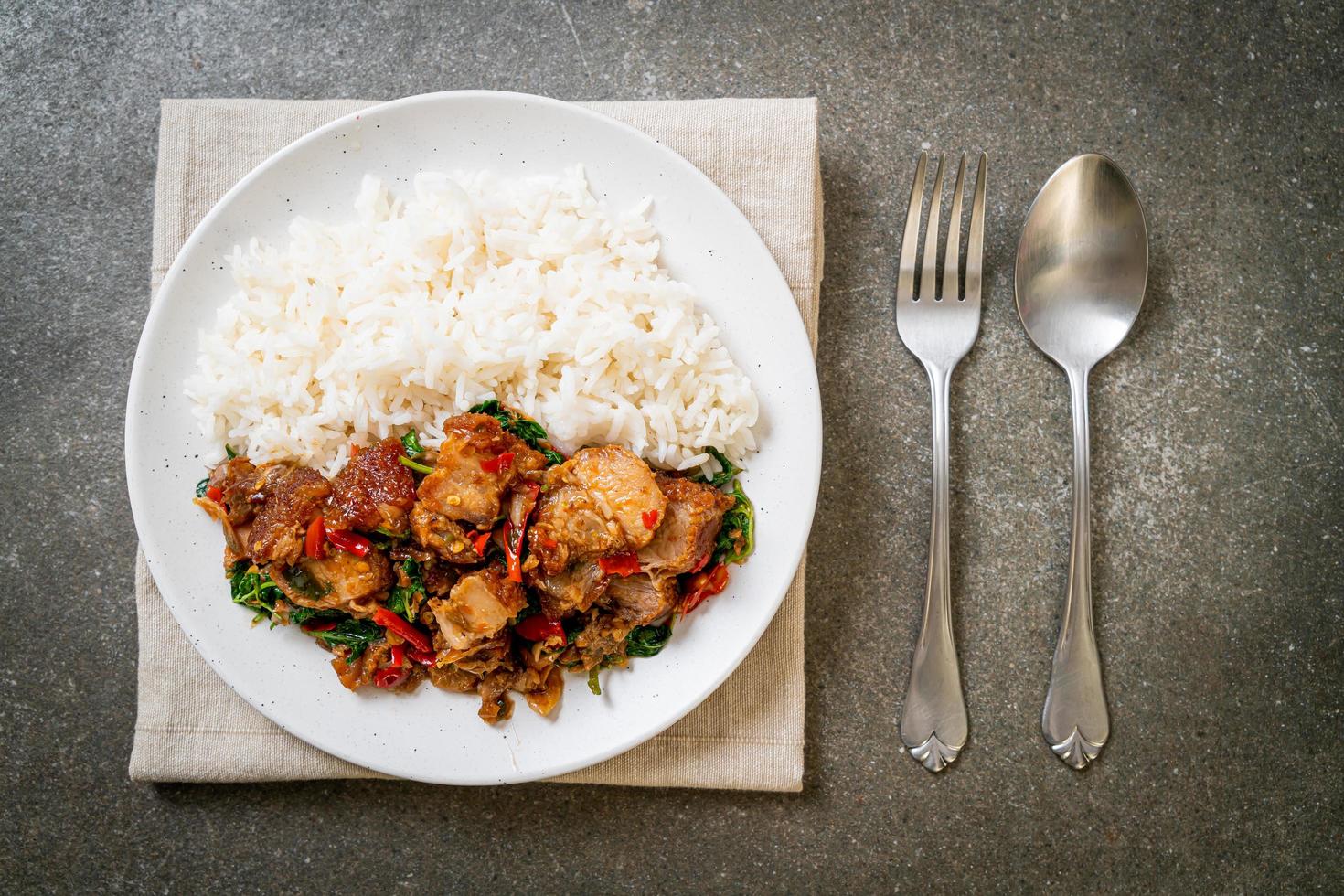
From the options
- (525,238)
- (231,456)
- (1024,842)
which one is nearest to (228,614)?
(231,456)

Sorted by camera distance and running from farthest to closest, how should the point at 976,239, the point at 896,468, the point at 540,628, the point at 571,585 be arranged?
1. the point at 896,468
2. the point at 976,239
3. the point at 540,628
4. the point at 571,585

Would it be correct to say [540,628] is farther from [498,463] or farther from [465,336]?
[465,336]

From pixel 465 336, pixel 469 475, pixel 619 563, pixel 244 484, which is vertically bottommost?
pixel 619 563

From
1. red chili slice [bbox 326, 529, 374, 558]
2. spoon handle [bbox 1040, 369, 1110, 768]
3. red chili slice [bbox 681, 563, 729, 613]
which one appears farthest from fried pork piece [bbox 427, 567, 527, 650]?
spoon handle [bbox 1040, 369, 1110, 768]

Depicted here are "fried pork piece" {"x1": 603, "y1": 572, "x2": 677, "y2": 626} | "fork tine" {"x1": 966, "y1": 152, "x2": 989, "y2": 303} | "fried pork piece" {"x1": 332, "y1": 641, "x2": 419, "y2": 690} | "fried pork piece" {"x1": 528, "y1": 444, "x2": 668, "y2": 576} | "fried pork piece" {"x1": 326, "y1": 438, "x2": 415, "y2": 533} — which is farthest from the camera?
"fork tine" {"x1": 966, "y1": 152, "x2": 989, "y2": 303}

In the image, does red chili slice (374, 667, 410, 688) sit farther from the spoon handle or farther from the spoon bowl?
the spoon bowl

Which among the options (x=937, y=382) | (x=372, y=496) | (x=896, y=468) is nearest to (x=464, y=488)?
(x=372, y=496)
